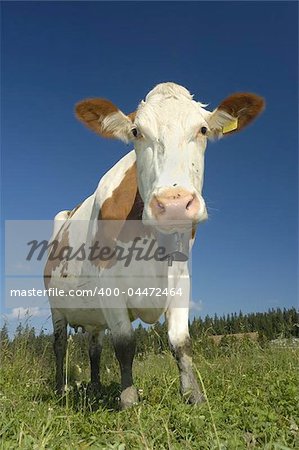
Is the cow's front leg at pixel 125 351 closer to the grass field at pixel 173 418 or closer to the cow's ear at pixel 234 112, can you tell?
the grass field at pixel 173 418

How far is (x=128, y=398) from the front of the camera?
446 cm

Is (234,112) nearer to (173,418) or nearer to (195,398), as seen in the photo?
(195,398)

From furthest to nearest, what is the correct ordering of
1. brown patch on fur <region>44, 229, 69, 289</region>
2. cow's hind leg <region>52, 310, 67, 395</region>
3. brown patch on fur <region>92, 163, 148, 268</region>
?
brown patch on fur <region>44, 229, 69, 289</region> → cow's hind leg <region>52, 310, 67, 395</region> → brown patch on fur <region>92, 163, 148, 268</region>

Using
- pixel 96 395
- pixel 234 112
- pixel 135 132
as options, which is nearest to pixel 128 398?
pixel 96 395

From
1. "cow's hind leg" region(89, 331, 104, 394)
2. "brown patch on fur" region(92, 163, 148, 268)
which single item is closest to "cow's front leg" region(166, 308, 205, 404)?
"brown patch on fur" region(92, 163, 148, 268)

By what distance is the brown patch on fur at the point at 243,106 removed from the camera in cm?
538

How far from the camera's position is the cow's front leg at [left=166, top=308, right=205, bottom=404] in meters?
4.37

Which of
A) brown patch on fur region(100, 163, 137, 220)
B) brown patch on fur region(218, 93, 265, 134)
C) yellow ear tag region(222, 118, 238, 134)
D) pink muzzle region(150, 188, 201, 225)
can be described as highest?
brown patch on fur region(218, 93, 265, 134)

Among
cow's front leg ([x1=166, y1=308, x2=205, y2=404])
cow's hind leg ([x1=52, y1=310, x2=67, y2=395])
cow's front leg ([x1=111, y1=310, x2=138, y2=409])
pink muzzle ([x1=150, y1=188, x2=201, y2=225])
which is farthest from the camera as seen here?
cow's hind leg ([x1=52, y1=310, x2=67, y2=395])

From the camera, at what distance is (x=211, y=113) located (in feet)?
17.6

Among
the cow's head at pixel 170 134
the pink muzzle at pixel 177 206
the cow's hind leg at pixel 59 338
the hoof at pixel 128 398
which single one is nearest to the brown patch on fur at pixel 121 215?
the cow's head at pixel 170 134

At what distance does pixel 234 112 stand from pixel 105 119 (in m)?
1.40

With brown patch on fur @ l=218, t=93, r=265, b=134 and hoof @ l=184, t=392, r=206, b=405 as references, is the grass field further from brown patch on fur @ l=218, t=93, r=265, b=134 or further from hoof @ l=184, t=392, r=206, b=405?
brown patch on fur @ l=218, t=93, r=265, b=134

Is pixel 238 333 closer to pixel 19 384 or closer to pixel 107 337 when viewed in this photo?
pixel 107 337
